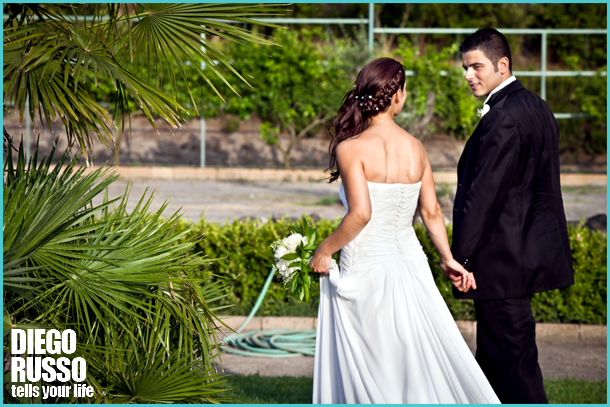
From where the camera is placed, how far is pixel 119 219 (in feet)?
9.82

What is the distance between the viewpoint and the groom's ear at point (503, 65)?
9.95 feet

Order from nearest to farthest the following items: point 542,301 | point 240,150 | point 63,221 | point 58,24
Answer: point 63,221
point 58,24
point 542,301
point 240,150

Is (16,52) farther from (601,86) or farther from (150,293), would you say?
(601,86)

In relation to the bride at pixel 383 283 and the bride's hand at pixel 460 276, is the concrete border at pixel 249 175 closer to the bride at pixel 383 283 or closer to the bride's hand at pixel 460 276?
the bride's hand at pixel 460 276

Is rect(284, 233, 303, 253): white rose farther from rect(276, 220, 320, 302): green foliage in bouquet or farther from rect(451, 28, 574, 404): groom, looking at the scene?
rect(451, 28, 574, 404): groom

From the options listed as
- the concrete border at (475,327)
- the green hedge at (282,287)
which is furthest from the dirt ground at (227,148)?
the concrete border at (475,327)

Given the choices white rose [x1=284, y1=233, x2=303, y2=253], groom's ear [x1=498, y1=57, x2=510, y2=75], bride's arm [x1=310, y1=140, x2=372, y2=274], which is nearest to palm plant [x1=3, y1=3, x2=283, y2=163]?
bride's arm [x1=310, y1=140, x2=372, y2=274]

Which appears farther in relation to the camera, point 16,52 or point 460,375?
point 16,52

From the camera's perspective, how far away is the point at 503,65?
304cm

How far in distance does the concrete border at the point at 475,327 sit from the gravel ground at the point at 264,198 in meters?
4.10

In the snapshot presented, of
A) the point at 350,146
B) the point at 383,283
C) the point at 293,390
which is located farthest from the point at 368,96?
the point at 293,390

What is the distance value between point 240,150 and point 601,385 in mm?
16714

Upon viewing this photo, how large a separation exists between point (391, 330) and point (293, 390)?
1.39 metres

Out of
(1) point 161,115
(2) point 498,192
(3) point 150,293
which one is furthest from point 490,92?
(3) point 150,293
